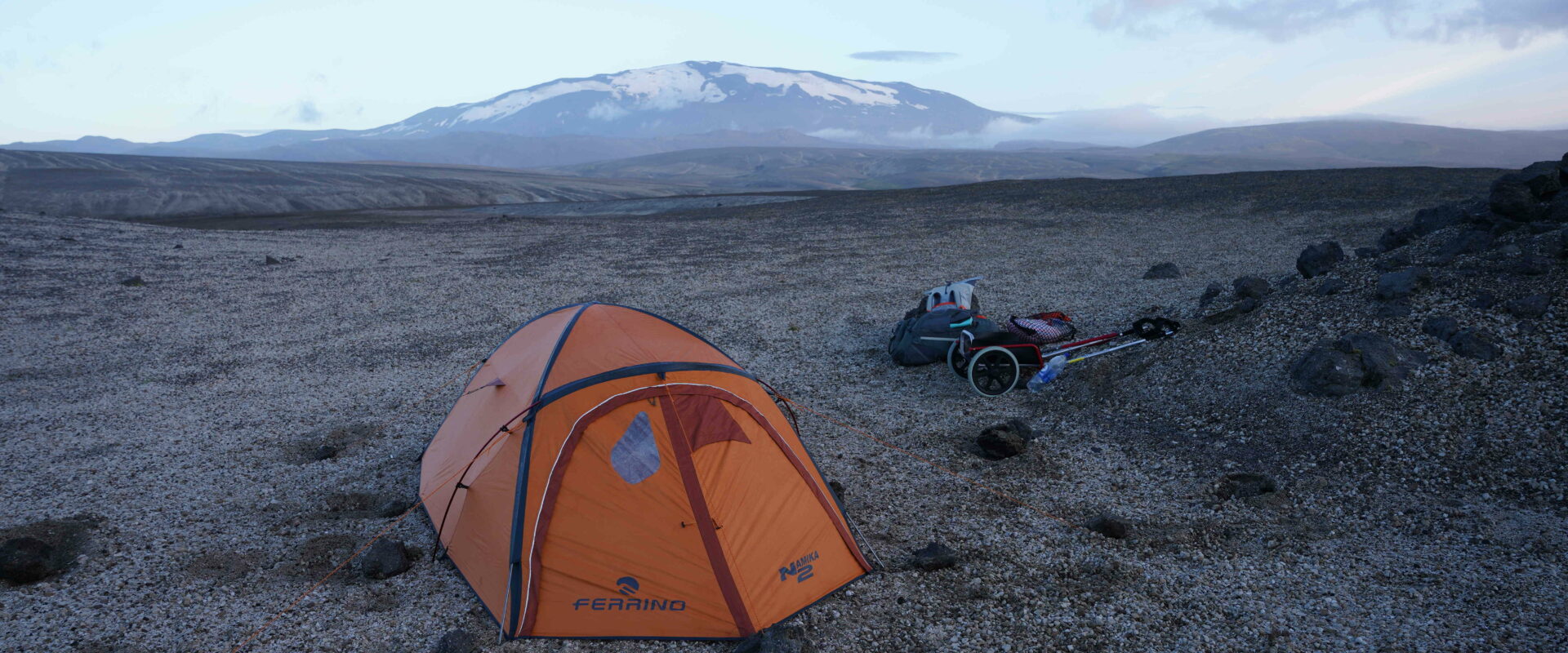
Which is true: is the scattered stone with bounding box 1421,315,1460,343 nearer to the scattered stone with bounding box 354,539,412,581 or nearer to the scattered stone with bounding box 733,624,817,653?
the scattered stone with bounding box 733,624,817,653

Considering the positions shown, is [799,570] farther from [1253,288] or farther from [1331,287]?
[1253,288]

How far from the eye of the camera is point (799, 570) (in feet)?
17.6

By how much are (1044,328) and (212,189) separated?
69.6 meters

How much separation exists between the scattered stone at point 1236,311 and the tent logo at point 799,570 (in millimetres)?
7058

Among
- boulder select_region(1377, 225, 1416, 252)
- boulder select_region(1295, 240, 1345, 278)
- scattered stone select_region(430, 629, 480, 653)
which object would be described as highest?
boulder select_region(1377, 225, 1416, 252)

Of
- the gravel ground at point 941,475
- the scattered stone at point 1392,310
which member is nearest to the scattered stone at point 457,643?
the gravel ground at point 941,475

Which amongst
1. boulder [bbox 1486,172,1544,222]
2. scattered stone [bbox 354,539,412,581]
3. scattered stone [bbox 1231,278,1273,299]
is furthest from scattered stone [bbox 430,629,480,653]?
boulder [bbox 1486,172,1544,222]

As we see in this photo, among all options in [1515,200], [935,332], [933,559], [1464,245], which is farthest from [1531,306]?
[933,559]

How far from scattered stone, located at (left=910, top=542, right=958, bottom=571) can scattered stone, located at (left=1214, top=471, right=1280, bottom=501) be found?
260 cm

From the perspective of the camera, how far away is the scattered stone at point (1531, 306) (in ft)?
24.4

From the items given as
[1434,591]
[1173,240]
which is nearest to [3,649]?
[1434,591]

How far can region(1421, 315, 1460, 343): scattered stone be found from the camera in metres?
7.54

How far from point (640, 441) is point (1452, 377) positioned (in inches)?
293

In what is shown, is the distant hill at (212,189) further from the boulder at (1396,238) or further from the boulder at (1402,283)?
the boulder at (1402,283)
